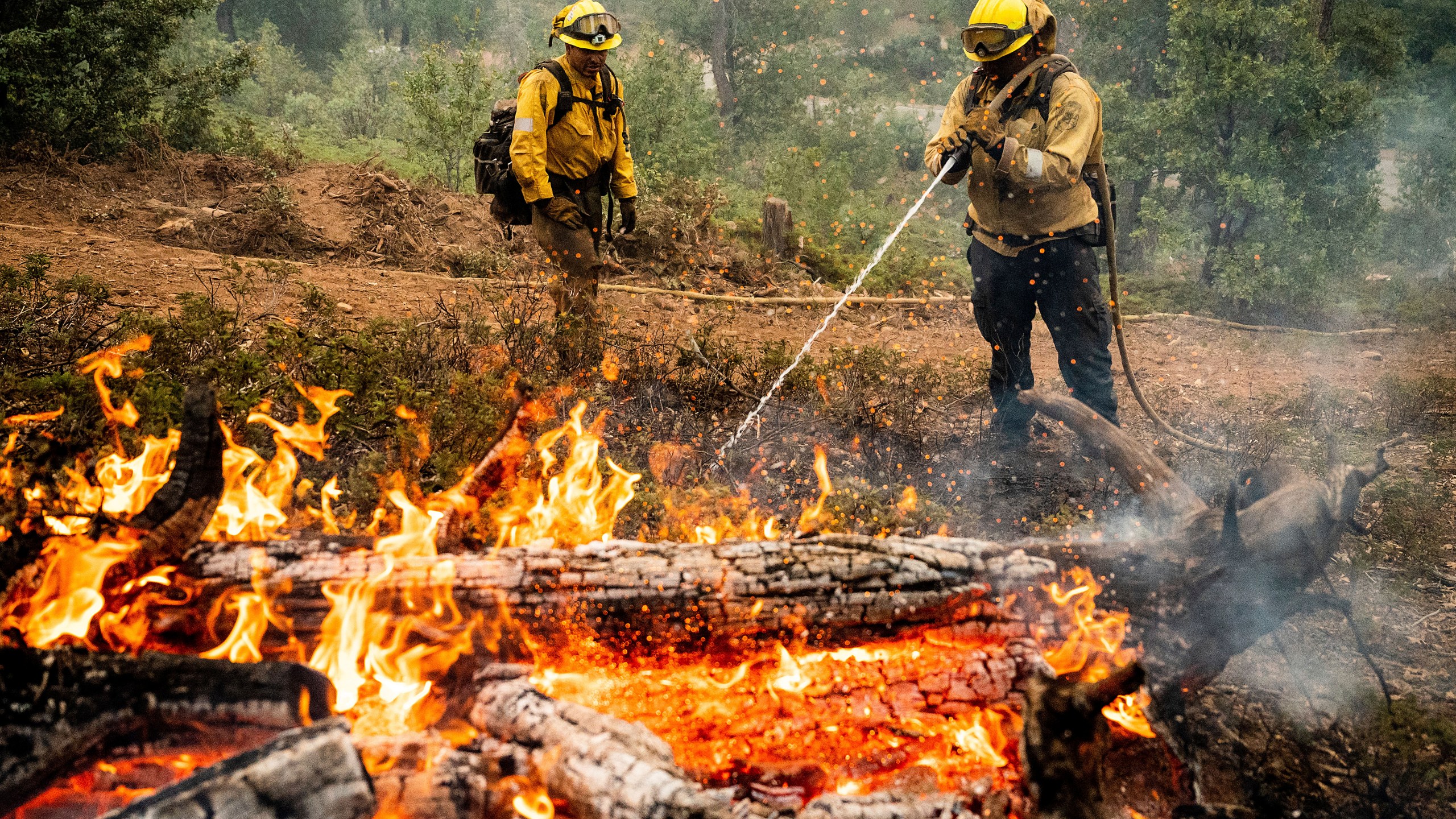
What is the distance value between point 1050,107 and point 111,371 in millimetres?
5280

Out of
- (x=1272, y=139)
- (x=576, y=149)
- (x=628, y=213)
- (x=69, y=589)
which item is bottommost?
(x=69, y=589)

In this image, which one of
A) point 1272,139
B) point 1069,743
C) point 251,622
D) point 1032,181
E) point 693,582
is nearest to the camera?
point 1069,743

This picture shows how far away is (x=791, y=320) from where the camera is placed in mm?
8750

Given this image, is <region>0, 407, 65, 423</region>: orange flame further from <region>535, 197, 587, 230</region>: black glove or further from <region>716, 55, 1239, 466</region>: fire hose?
<region>716, 55, 1239, 466</region>: fire hose

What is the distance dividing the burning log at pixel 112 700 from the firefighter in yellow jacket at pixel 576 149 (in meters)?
3.76

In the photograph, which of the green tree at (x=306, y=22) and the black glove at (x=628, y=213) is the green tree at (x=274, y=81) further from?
the black glove at (x=628, y=213)

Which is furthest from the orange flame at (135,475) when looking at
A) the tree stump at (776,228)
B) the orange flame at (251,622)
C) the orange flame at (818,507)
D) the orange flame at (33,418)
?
the tree stump at (776,228)

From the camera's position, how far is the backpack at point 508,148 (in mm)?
5598

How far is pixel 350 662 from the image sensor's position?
301cm

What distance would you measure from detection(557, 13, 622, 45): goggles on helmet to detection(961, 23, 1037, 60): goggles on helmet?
7.39ft

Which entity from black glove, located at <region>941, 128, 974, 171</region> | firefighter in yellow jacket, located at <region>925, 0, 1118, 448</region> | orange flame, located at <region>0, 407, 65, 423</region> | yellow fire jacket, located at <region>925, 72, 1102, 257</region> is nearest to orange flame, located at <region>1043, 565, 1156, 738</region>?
firefighter in yellow jacket, located at <region>925, 0, 1118, 448</region>

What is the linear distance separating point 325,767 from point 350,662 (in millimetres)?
852

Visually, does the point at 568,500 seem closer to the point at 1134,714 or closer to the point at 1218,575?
the point at 1134,714

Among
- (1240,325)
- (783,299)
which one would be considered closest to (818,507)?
(783,299)
